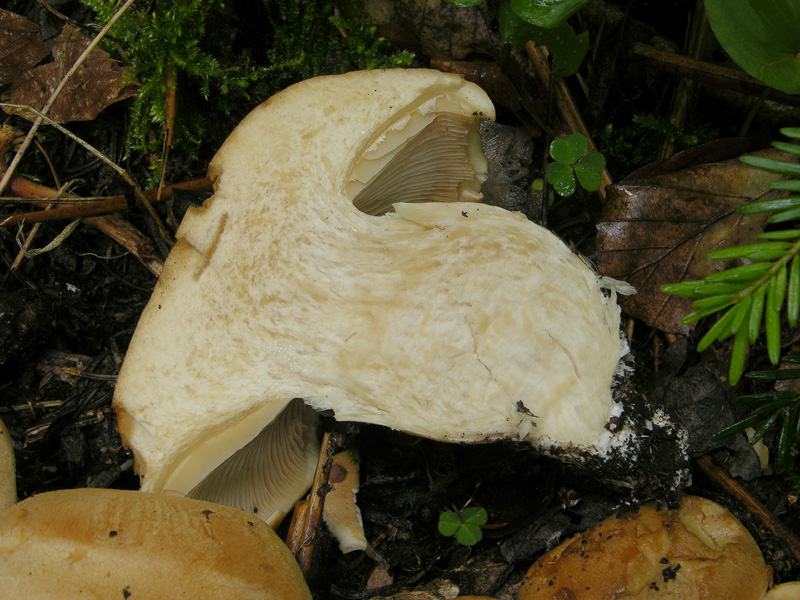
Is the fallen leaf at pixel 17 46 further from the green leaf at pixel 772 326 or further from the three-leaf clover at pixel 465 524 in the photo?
the green leaf at pixel 772 326

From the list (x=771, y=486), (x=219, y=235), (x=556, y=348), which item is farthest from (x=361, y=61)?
(x=771, y=486)

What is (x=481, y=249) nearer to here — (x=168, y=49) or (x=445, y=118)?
(x=445, y=118)

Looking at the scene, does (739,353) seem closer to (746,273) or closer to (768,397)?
(746,273)

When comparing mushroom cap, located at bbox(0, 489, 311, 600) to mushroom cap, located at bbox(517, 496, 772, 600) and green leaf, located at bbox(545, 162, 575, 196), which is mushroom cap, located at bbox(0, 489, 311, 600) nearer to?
mushroom cap, located at bbox(517, 496, 772, 600)

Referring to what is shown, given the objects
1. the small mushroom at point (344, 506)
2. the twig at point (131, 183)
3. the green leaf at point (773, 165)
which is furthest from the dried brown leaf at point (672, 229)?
the twig at point (131, 183)

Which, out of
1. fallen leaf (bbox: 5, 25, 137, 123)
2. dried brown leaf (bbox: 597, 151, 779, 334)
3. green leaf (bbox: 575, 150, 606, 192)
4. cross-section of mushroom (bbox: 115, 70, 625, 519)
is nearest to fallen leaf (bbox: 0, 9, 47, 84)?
fallen leaf (bbox: 5, 25, 137, 123)
